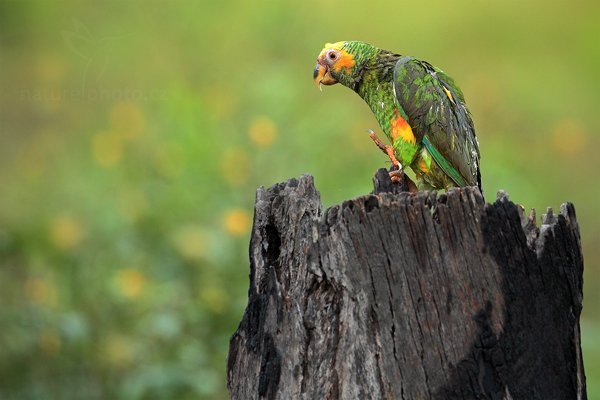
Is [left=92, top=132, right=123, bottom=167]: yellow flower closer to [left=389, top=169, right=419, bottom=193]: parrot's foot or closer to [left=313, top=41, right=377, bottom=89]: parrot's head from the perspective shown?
[left=313, top=41, right=377, bottom=89]: parrot's head

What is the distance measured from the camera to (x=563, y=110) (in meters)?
6.59

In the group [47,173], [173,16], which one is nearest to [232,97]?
[47,173]

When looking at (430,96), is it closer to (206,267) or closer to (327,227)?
(327,227)

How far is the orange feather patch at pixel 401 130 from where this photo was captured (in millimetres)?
2918

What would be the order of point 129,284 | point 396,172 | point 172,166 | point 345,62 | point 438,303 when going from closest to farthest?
point 438,303, point 396,172, point 345,62, point 129,284, point 172,166

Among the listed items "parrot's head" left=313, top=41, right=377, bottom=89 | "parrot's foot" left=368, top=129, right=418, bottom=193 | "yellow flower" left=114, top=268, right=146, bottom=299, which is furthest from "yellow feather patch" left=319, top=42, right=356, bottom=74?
"yellow flower" left=114, top=268, right=146, bottom=299

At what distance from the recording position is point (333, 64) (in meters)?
3.20

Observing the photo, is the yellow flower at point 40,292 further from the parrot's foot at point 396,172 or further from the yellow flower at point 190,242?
the parrot's foot at point 396,172

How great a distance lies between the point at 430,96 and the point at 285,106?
1.57 metres

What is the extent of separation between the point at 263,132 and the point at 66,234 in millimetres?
1035

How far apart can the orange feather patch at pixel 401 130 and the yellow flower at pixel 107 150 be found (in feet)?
6.48

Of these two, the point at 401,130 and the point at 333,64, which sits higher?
the point at 333,64

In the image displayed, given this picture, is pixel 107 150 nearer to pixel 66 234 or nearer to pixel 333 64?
pixel 66 234

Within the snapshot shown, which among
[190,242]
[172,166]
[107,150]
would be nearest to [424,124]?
[190,242]
